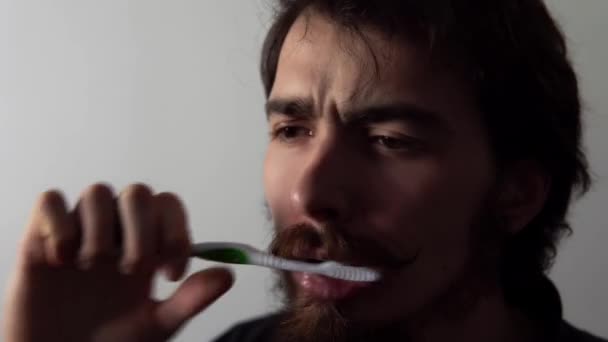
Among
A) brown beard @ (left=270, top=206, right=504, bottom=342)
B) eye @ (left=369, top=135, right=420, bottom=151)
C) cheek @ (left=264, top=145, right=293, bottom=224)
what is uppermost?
eye @ (left=369, top=135, right=420, bottom=151)

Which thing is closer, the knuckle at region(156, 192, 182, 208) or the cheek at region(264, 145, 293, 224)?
the knuckle at region(156, 192, 182, 208)

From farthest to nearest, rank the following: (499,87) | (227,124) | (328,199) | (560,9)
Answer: (227,124), (560,9), (499,87), (328,199)

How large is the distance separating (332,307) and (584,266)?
2.01 ft

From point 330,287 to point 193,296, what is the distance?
0.18 m

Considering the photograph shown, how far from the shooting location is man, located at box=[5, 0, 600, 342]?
0.51 meters

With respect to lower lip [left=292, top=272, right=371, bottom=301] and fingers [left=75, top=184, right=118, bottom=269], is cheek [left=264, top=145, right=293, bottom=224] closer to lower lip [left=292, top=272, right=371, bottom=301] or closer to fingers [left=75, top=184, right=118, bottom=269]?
lower lip [left=292, top=272, right=371, bottom=301]

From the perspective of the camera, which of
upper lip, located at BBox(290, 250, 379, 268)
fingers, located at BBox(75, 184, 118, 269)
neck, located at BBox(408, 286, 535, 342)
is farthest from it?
neck, located at BBox(408, 286, 535, 342)

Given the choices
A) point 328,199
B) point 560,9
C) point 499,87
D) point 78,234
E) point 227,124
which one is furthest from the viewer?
point 227,124

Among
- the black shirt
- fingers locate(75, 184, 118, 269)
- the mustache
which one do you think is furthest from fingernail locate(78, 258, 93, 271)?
the black shirt

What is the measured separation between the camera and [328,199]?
60 cm

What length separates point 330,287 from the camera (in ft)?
2.06

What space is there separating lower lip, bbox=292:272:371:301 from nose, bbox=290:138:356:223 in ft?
0.25

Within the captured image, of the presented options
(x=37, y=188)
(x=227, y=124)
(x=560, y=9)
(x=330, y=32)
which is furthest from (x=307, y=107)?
(x=37, y=188)

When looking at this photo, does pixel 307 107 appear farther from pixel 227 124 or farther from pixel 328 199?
pixel 227 124
